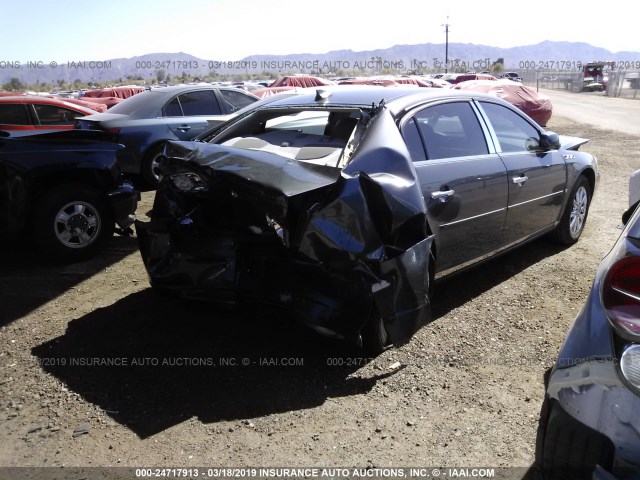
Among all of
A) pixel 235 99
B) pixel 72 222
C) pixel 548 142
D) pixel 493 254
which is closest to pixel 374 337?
pixel 493 254

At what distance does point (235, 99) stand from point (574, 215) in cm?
621

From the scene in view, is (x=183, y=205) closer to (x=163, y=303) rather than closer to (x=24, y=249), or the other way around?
(x=163, y=303)

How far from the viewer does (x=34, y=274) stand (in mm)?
5246

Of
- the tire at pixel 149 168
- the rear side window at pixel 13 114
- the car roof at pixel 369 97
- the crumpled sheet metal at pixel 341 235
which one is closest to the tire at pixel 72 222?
the car roof at pixel 369 97

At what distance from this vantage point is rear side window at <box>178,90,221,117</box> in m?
9.20

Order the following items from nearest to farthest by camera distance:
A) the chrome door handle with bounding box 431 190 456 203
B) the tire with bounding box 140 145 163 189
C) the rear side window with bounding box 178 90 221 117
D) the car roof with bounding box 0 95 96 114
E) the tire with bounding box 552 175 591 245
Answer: the chrome door handle with bounding box 431 190 456 203 < the tire with bounding box 552 175 591 245 < the tire with bounding box 140 145 163 189 < the rear side window with bounding box 178 90 221 117 < the car roof with bounding box 0 95 96 114

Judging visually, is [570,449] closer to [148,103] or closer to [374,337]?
[374,337]

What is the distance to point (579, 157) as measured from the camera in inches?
229

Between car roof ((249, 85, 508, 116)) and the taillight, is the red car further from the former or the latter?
the taillight

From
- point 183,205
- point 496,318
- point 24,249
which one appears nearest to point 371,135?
point 183,205

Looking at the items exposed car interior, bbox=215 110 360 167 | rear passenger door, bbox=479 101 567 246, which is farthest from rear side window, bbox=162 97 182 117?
rear passenger door, bbox=479 101 567 246

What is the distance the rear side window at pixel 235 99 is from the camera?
9.75 meters

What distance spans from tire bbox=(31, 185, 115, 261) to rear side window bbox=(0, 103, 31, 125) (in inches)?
214

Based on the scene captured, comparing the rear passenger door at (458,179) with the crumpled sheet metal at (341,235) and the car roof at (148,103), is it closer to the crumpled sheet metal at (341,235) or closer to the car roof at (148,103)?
the crumpled sheet metal at (341,235)
